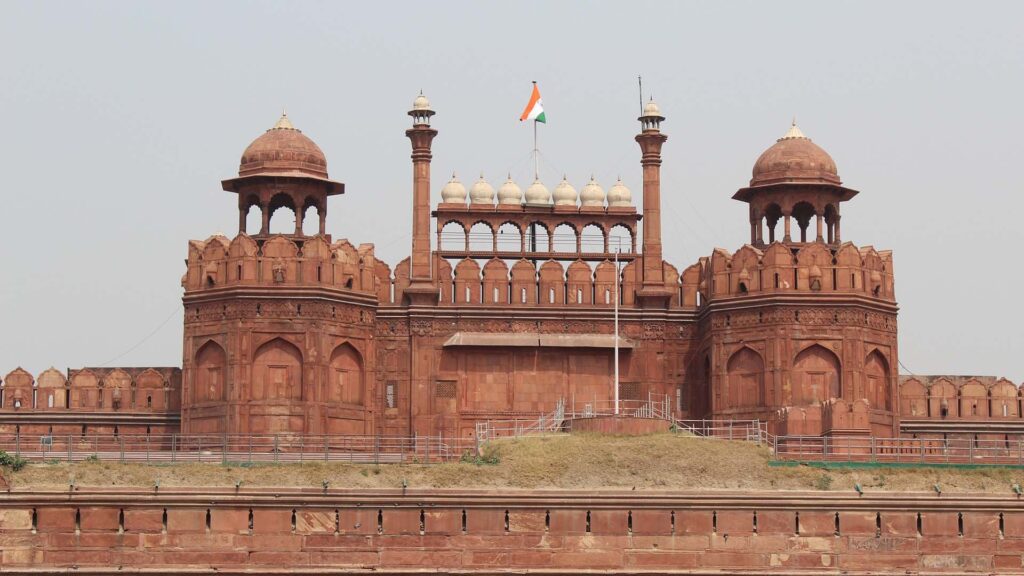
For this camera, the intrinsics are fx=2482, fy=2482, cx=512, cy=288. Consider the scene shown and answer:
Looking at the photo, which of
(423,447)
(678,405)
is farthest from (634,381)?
(423,447)

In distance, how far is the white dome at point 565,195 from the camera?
74.8 m

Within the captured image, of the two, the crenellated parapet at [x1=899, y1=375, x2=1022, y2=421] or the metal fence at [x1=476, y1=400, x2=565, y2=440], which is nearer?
the metal fence at [x1=476, y1=400, x2=565, y2=440]

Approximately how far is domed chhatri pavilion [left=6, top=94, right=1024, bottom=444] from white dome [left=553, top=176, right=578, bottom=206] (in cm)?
7

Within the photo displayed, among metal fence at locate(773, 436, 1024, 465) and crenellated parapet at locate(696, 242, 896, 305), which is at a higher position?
crenellated parapet at locate(696, 242, 896, 305)

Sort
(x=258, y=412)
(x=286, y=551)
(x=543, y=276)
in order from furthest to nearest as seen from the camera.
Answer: (x=543, y=276)
(x=258, y=412)
(x=286, y=551)

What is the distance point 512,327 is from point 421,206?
4.49 meters

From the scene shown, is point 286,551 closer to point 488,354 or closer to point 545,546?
point 545,546

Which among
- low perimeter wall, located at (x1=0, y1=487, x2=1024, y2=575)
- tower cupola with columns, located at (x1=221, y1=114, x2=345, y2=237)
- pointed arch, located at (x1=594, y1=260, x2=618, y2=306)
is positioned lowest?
low perimeter wall, located at (x1=0, y1=487, x2=1024, y2=575)

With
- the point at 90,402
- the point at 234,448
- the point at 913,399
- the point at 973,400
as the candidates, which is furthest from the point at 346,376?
the point at 973,400

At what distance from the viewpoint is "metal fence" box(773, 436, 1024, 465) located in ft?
215

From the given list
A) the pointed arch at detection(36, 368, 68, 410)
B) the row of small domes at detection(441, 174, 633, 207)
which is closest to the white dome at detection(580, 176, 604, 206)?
the row of small domes at detection(441, 174, 633, 207)

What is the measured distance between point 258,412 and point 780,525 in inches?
634

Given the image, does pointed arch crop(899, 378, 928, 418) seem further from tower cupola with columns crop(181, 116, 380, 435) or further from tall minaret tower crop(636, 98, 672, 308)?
tower cupola with columns crop(181, 116, 380, 435)

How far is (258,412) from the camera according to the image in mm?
68688
